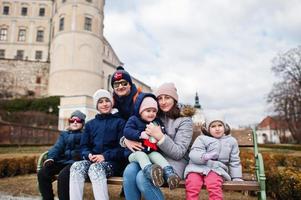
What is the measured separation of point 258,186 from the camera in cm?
322

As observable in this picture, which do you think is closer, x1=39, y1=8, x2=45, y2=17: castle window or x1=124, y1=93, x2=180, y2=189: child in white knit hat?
x1=124, y1=93, x2=180, y2=189: child in white knit hat

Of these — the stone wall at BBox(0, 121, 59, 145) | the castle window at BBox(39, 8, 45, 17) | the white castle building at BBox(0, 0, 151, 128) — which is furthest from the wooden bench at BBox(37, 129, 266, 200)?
the castle window at BBox(39, 8, 45, 17)

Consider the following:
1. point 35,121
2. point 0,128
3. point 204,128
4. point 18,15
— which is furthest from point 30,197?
point 18,15

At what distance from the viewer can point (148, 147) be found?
11.4ft

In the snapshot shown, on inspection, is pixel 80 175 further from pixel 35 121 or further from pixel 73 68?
pixel 73 68

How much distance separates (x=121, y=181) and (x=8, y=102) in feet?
130

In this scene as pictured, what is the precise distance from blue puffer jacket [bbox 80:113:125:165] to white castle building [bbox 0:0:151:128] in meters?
30.4

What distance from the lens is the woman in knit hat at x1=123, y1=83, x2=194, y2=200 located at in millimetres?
3175

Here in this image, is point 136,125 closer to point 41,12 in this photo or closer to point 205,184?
point 205,184

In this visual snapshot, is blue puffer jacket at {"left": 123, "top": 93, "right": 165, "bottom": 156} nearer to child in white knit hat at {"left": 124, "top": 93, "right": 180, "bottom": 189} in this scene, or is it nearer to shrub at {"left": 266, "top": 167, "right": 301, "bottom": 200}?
child in white knit hat at {"left": 124, "top": 93, "right": 180, "bottom": 189}

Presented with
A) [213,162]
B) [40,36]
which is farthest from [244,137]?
[40,36]

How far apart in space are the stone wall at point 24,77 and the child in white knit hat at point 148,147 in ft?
144

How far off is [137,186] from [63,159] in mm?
1583

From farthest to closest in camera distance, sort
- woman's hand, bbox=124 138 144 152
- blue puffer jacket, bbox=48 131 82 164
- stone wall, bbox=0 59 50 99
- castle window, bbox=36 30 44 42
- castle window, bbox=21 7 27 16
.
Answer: castle window, bbox=21 7 27 16 < castle window, bbox=36 30 44 42 < stone wall, bbox=0 59 50 99 < blue puffer jacket, bbox=48 131 82 164 < woman's hand, bbox=124 138 144 152
